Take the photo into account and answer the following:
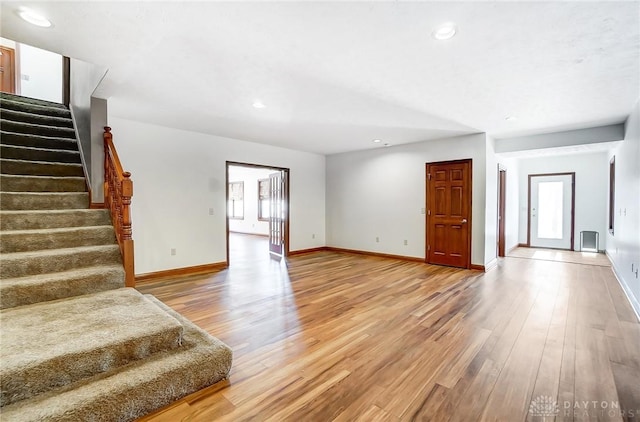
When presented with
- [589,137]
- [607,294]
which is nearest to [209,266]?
[607,294]

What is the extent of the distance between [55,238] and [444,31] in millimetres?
3803

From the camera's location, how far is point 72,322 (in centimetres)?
204

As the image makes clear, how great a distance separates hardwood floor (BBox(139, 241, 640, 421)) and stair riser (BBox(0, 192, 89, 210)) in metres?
1.45

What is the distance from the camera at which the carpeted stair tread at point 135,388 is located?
1.50 m

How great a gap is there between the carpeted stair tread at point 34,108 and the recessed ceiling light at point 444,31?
5288 mm

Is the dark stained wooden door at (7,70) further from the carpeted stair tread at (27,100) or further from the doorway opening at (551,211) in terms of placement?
the doorway opening at (551,211)

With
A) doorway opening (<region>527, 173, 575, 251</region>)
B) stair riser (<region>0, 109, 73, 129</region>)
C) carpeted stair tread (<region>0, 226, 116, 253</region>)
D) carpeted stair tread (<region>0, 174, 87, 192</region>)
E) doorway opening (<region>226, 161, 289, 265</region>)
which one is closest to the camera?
carpeted stair tread (<region>0, 226, 116, 253</region>)

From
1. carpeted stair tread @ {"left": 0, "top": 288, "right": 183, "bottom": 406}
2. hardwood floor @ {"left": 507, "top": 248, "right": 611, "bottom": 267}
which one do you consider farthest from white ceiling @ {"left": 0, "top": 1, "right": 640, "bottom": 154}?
hardwood floor @ {"left": 507, "top": 248, "right": 611, "bottom": 267}

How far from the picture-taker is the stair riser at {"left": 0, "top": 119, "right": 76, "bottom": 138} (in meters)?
3.79

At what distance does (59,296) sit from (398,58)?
3440mm

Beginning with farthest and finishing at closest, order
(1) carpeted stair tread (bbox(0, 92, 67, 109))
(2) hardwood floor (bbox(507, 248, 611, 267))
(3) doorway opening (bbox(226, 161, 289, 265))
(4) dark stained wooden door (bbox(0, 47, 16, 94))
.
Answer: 1. (3) doorway opening (bbox(226, 161, 289, 265))
2. (2) hardwood floor (bbox(507, 248, 611, 267))
3. (4) dark stained wooden door (bbox(0, 47, 16, 94))
4. (1) carpeted stair tread (bbox(0, 92, 67, 109))

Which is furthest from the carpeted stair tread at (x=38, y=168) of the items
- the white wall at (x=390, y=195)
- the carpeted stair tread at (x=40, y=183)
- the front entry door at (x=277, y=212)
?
the white wall at (x=390, y=195)

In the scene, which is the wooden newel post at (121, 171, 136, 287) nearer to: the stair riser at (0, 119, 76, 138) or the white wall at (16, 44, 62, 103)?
the stair riser at (0, 119, 76, 138)

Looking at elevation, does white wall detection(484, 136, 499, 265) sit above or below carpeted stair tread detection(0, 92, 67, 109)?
below
